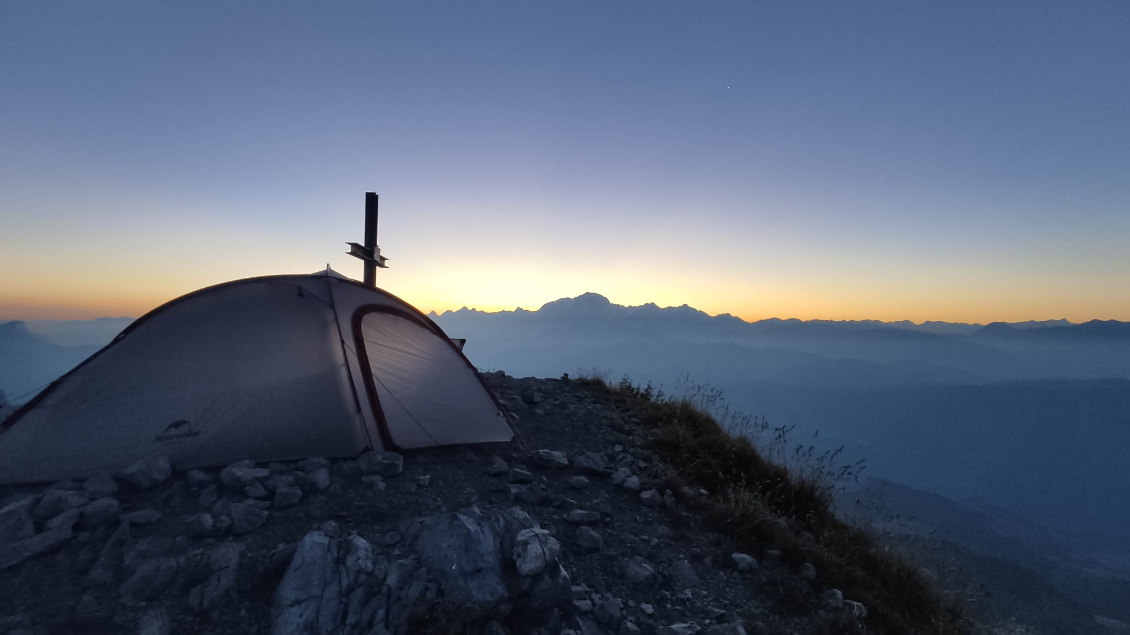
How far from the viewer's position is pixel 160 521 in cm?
467

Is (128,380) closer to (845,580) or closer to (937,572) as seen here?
(845,580)

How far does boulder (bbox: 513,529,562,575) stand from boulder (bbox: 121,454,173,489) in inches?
160

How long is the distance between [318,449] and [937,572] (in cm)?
809

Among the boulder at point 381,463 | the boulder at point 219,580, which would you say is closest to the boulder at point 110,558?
the boulder at point 219,580

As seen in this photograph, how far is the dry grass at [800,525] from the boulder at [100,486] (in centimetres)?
682

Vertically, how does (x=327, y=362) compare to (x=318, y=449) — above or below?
above

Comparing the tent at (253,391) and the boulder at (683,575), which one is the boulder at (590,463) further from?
the boulder at (683,575)

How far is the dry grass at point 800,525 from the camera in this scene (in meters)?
5.38

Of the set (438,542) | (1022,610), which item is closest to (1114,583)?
(1022,610)

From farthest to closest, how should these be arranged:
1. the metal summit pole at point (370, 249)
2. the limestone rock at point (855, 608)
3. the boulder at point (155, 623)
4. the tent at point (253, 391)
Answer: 1. the metal summit pole at point (370, 249)
2. the tent at point (253, 391)
3. the limestone rock at point (855, 608)
4. the boulder at point (155, 623)

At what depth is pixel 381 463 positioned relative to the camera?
5965 millimetres

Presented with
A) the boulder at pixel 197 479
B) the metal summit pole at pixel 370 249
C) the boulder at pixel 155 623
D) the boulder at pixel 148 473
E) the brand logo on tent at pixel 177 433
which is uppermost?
the metal summit pole at pixel 370 249

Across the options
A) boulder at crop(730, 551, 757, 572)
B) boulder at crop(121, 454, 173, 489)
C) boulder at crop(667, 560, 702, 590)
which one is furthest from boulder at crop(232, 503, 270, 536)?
boulder at crop(730, 551, 757, 572)

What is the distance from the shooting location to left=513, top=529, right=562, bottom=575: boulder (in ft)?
14.2
